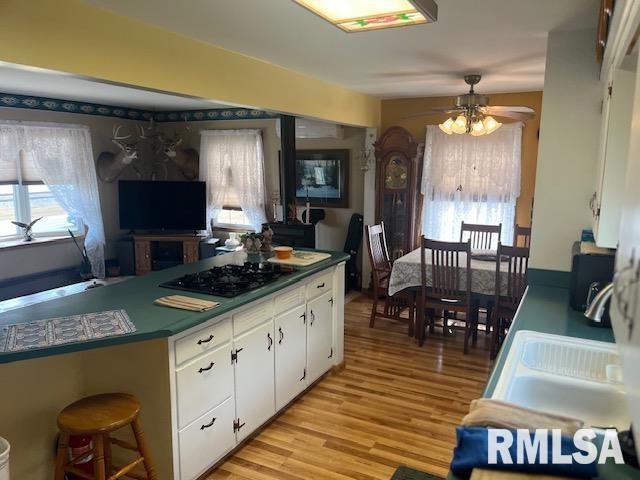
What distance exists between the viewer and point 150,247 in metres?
6.39

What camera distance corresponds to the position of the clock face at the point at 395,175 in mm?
5664

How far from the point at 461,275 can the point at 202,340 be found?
269 cm

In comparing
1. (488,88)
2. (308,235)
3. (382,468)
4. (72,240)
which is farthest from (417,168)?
(72,240)

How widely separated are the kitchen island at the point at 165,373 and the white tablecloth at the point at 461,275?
177cm

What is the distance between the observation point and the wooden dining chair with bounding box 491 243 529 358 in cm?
393

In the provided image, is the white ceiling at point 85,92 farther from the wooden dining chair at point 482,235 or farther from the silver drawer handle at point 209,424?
the wooden dining chair at point 482,235

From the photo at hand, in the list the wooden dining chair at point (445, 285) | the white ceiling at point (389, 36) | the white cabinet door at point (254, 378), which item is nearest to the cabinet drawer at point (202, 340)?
the white cabinet door at point (254, 378)

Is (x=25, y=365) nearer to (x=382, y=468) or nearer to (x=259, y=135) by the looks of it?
(x=382, y=468)

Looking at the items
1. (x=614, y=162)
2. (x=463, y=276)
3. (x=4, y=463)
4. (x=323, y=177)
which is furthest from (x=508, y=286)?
(x=4, y=463)

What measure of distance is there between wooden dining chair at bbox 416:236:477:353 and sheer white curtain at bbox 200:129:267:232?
2776mm

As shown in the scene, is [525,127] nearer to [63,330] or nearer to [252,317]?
[252,317]

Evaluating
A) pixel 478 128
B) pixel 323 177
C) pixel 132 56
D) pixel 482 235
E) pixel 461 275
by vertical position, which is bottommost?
pixel 461 275

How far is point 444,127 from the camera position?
13.9ft

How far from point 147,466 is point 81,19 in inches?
83.9
